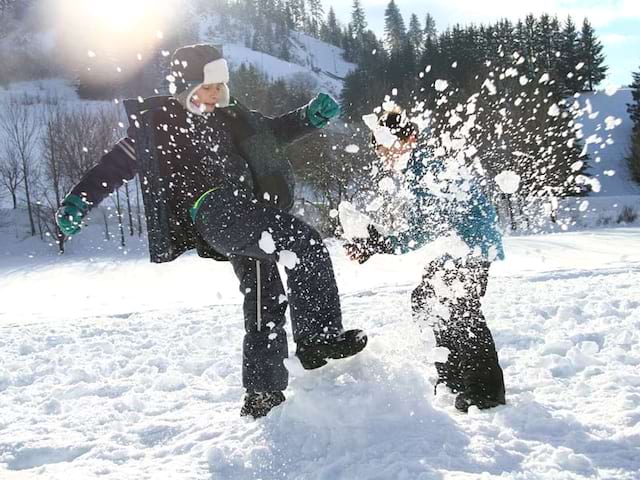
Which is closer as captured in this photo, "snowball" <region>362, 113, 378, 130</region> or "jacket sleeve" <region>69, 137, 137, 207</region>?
"jacket sleeve" <region>69, 137, 137, 207</region>

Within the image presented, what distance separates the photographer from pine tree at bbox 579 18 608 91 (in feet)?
158

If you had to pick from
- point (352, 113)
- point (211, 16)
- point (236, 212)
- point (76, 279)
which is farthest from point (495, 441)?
point (211, 16)

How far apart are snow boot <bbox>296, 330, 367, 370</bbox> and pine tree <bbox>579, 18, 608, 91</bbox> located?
51788 millimetres

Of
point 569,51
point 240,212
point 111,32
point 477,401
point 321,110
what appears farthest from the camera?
point 111,32

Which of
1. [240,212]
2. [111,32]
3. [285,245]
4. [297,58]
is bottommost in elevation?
[285,245]

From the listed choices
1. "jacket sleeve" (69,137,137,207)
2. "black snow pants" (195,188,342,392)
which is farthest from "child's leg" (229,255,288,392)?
"jacket sleeve" (69,137,137,207)

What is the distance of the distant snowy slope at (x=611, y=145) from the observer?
3781cm

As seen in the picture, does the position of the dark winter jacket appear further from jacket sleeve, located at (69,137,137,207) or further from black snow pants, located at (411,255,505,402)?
black snow pants, located at (411,255,505,402)

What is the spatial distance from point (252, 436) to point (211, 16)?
108m

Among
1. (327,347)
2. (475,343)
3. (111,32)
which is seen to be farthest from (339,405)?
(111,32)

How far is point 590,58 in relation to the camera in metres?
51.7

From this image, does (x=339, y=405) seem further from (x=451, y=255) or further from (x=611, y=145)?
(x=611, y=145)

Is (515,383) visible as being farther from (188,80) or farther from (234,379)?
(188,80)

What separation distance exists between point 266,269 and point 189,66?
108 cm
